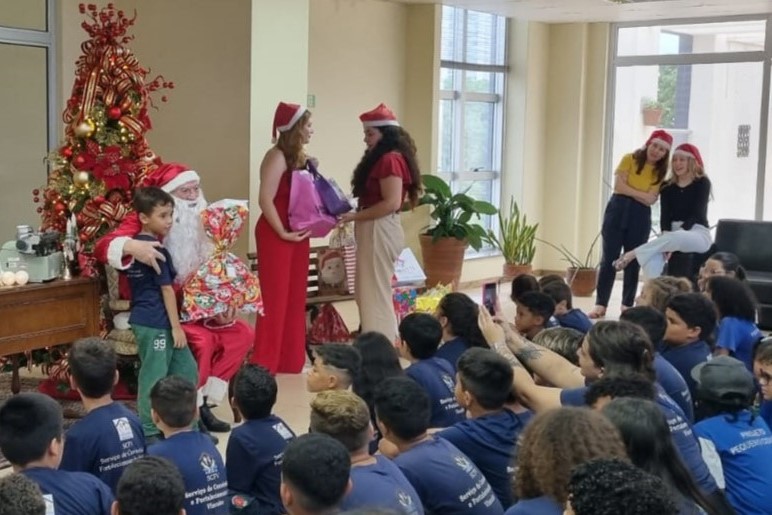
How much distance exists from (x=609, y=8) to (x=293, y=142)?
487 centimetres

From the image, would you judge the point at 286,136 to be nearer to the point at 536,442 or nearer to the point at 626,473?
the point at 536,442

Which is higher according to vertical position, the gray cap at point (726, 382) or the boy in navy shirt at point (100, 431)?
the gray cap at point (726, 382)

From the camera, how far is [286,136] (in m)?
5.80

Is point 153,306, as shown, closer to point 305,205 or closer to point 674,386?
point 305,205

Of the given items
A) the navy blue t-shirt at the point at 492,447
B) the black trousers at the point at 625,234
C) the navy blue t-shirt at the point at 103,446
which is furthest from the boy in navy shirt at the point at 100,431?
the black trousers at the point at 625,234

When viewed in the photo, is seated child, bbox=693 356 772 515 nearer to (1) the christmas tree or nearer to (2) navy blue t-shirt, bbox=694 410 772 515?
(2) navy blue t-shirt, bbox=694 410 772 515

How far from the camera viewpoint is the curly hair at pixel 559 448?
2.20 metres

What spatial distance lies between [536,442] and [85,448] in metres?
1.49

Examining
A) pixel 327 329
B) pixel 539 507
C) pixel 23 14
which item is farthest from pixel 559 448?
pixel 23 14

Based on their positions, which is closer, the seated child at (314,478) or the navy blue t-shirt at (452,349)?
the seated child at (314,478)

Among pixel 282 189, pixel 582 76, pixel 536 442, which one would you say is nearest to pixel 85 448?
pixel 536 442

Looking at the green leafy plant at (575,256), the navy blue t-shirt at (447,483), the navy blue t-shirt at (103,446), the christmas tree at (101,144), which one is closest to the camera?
the navy blue t-shirt at (447,483)

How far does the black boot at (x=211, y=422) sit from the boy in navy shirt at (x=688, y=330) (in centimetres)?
Result: 216

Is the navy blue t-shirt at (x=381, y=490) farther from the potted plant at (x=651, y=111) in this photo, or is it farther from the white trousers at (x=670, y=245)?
the potted plant at (x=651, y=111)
